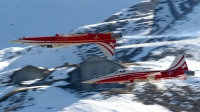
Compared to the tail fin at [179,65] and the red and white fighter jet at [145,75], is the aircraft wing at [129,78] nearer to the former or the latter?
the red and white fighter jet at [145,75]

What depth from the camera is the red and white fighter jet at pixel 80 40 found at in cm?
5834

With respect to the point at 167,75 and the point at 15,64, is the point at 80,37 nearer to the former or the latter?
the point at 167,75

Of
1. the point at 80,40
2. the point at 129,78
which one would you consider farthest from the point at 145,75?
the point at 80,40

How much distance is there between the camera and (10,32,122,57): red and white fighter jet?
2297 inches

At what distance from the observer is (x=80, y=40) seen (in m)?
59.2

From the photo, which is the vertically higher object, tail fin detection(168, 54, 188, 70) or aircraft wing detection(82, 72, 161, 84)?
tail fin detection(168, 54, 188, 70)

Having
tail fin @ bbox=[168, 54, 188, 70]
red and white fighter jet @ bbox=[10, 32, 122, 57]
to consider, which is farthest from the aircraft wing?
red and white fighter jet @ bbox=[10, 32, 122, 57]

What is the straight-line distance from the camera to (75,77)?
134 metres

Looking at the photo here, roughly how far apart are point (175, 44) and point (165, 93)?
221ft

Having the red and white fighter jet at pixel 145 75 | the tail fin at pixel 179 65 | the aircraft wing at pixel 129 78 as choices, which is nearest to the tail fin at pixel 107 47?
the red and white fighter jet at pixel 145 75

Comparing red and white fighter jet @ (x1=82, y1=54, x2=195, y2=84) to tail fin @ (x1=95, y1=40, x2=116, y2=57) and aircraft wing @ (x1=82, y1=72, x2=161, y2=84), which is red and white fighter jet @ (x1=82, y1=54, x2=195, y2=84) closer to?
aircraft wing @ (x1=82, y1=72, x2=161, y2=84)

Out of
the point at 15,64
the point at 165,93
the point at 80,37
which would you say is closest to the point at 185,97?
the point at 165,93

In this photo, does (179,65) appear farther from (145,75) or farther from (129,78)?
(129,78)

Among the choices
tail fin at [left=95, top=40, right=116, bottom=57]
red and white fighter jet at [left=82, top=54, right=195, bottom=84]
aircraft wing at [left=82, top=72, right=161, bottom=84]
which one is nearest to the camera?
tail fin at [left=95, top=40, right=116, bottom=57]
